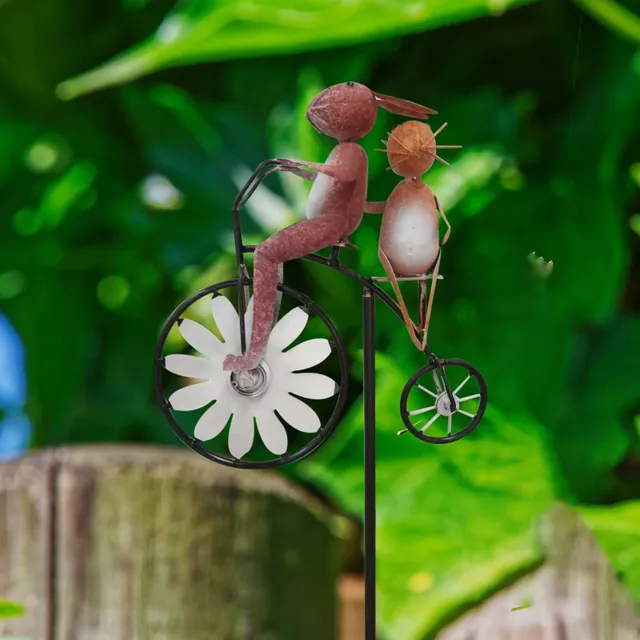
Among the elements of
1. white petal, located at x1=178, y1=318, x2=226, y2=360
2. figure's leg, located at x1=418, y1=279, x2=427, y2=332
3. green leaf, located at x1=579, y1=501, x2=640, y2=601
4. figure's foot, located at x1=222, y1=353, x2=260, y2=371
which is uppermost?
figure's leg, located at x1=418, y1=279, x2=427, y2=332

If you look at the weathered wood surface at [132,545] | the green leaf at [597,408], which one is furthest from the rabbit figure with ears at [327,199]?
the green leaf at [597,408]

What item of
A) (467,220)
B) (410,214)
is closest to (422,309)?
(410,214)

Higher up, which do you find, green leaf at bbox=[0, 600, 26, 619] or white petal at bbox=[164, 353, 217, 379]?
white petal at bbox=[164, 353, 217, 379]

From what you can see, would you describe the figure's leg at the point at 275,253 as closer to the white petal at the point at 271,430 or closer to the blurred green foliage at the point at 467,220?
the white petal at the point at 271,430

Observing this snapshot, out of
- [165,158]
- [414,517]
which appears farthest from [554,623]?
[165,158]

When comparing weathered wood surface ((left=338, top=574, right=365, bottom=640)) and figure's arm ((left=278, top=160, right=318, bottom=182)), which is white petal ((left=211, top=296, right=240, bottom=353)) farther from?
weathered wood surface ((left=338, top=574, right=365, bottom=640))

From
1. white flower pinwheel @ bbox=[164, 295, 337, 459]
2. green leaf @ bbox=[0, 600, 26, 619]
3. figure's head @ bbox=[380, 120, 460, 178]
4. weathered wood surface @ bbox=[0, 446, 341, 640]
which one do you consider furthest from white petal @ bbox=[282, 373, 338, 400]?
green leaf @ bbox=[0, 600, 26, 619]

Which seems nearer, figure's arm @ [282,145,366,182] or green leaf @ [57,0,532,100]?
figure's arm @ [282,145,366,182]
